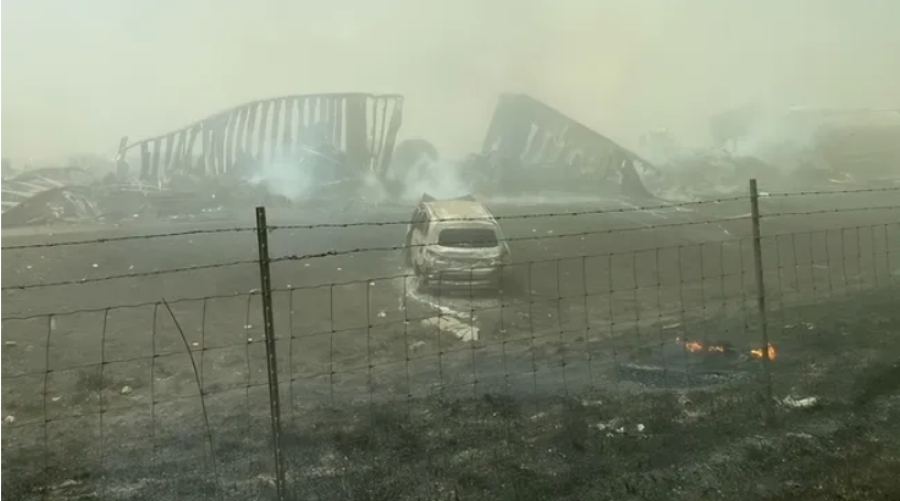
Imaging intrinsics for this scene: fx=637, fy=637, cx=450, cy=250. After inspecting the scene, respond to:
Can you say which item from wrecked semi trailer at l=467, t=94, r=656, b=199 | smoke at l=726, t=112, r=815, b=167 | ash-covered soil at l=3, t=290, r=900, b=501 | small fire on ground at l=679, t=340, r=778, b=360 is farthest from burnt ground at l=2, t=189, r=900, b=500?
smoke at l=726, t=112, r=815, b=167

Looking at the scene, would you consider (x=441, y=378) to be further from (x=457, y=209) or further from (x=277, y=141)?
(x=277, y=141)

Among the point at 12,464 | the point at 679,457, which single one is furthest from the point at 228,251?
the point at 679,457

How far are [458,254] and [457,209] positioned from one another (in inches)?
35.0

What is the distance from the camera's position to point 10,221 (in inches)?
256

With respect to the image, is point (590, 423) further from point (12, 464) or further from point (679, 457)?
point (12, 464)

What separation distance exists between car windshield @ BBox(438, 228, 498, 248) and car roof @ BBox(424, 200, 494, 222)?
0.58 feet

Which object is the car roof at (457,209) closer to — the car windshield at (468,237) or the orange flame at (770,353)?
the car windshield at (468,237)

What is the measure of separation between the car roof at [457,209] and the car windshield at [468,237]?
18 centimetres

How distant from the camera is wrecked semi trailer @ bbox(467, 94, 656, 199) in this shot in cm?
886

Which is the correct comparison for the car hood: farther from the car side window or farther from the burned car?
the car side window

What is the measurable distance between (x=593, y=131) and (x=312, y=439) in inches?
297

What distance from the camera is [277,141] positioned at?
8.11 metres

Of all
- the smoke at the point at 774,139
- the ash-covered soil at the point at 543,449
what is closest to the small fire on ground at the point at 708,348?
the ash-covered soil at the point at 543,449

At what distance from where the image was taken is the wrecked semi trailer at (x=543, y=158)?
886cm
